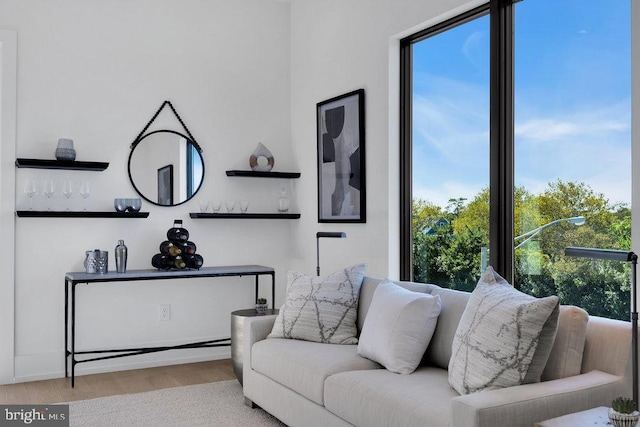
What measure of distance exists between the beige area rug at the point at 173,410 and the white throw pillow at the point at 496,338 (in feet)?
4.53

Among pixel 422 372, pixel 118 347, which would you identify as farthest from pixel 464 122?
pixel 118 347

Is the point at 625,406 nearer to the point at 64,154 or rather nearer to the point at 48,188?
the point at 64,154

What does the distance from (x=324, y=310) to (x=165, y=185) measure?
198 cm

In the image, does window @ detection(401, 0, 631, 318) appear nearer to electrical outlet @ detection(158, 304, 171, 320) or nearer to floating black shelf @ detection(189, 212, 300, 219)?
floating black shelf @ detection(189, 212, 300, 219)

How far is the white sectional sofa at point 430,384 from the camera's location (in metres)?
2.14

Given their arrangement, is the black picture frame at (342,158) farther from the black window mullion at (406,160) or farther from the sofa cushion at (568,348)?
the sofa cushion at (568,348)

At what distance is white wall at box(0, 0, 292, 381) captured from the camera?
14.5 feet

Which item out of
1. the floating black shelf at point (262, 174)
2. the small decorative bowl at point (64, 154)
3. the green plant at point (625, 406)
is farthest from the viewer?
the floating black shelf at point (262, 174)

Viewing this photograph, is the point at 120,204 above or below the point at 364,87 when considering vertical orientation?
below

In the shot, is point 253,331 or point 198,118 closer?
point 253,331

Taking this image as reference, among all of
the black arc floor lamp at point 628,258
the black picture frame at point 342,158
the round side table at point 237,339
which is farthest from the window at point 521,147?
the round side table at point 237,339

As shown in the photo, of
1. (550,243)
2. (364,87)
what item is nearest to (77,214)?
(364,87)

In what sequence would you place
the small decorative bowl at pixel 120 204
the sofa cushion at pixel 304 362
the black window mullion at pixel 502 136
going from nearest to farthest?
the sofa cushion at pixel 304 362
the black window mullion at pixel 502 136
the small decorative bowl at pixel 120 204

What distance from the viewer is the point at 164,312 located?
489cm
